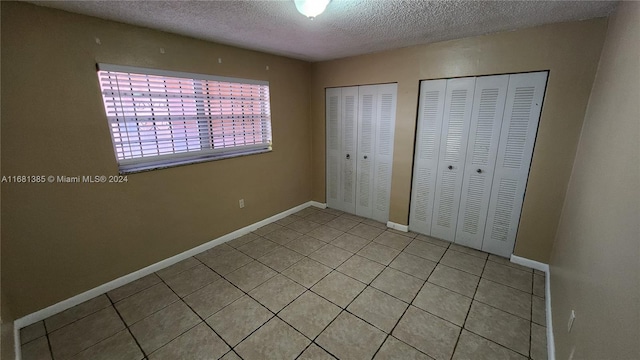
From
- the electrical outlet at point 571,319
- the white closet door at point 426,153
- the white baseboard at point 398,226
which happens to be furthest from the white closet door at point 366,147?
the electrical outlet at point 571,319

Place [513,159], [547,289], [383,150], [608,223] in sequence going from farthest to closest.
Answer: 1. [383,150]
2. [513,159]
3. [547,289]
4. [608,223]

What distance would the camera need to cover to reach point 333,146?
3982mm

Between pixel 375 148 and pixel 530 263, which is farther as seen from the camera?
pixel 375 148

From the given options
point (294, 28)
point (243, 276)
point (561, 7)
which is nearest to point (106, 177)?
point (243, 276)

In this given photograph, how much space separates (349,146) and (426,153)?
3.66 ft

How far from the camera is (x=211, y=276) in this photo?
2.55 meters

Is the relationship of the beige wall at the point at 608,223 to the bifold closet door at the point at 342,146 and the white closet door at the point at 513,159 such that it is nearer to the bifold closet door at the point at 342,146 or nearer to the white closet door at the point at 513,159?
the white closet door at the point at 513,159

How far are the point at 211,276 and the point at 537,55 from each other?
3.71 metres

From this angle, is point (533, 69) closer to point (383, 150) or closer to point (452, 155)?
point (452, 155)

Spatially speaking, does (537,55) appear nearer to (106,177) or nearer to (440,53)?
(440,53)

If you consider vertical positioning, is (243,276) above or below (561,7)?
below

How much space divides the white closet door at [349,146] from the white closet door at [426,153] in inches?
35.3

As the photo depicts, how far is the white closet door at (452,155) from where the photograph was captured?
9.05ft

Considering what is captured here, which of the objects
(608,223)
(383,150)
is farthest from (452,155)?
(608,223)
